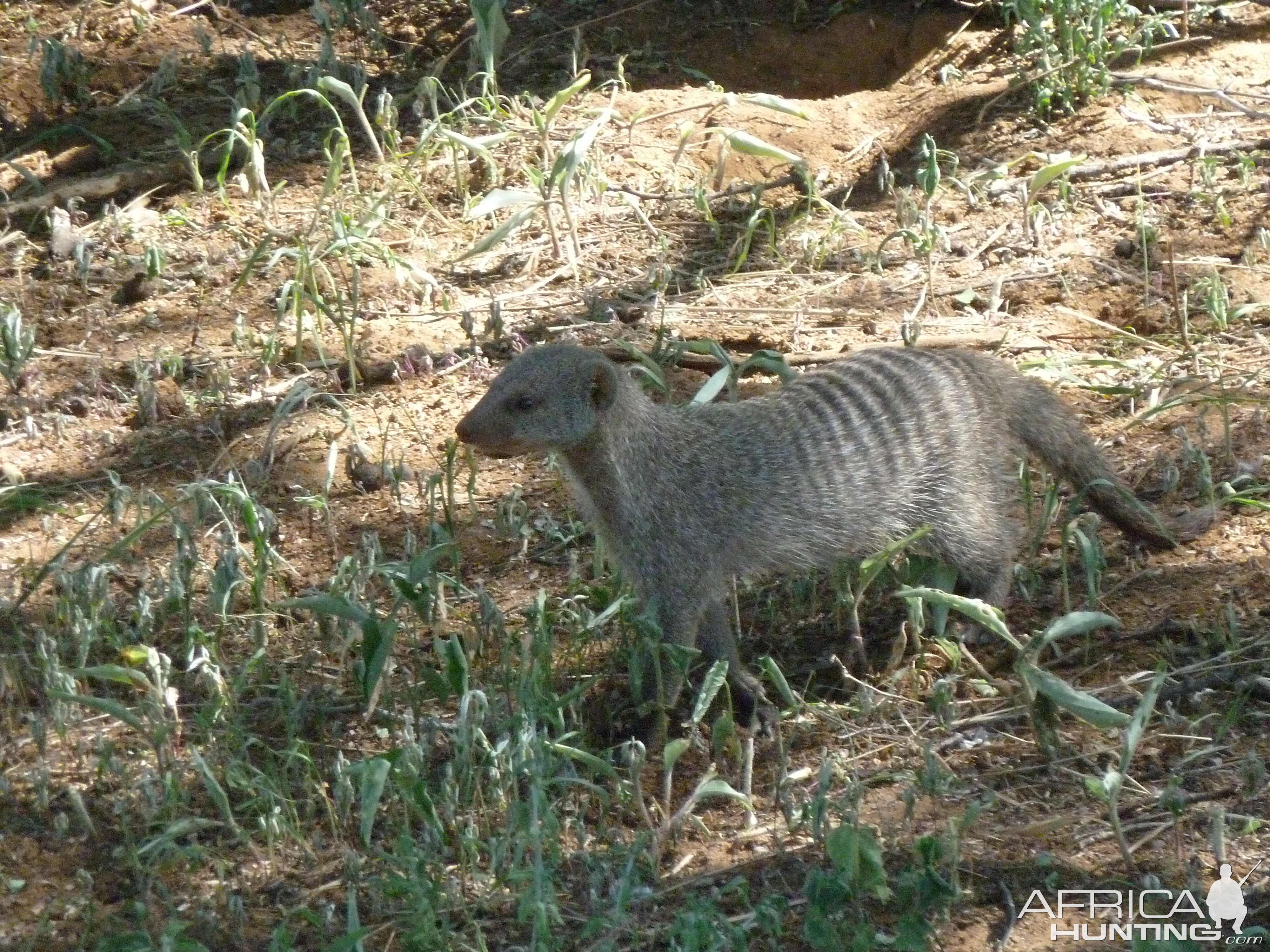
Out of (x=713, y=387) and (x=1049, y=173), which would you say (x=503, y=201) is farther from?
(x=1049, y=173)

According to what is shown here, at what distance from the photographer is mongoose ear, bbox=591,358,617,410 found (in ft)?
10.1

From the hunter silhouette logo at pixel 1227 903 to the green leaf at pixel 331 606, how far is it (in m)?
1.48

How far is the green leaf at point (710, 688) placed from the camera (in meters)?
2.67

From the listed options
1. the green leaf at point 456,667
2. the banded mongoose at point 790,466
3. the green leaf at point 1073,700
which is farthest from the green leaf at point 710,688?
the green leaf at point 1073,700

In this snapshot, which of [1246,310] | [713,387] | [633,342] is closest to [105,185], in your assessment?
[633,342]

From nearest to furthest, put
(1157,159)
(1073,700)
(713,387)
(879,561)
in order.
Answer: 1. (1073,700)
2. (879,561)
3. (713,387)
4. (1157,159)

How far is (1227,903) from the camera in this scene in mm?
2225

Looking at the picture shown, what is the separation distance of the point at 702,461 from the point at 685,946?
1.36 meters

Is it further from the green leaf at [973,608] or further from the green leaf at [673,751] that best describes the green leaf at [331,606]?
the green leaf at [973,608]

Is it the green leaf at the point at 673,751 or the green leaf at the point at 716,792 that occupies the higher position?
the green leaf at the point at 673,751

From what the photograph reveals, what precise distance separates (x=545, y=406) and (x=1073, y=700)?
1.24 metres

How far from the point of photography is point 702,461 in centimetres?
322

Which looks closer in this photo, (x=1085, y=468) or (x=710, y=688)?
(x=710, y=688)

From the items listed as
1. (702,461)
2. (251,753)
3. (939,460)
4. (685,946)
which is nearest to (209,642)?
(251,753)
